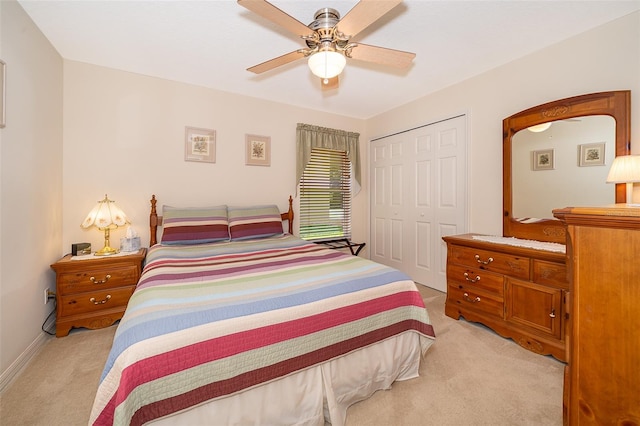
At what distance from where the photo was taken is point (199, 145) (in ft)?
10.1

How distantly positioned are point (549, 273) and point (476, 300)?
2.05 ft

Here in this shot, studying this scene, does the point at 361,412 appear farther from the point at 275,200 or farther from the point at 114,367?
the point at 275,200

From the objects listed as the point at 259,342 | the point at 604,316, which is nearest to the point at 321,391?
the point at 259,342

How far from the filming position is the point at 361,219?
4355 mm

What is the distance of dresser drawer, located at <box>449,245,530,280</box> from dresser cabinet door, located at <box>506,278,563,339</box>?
0.08 m

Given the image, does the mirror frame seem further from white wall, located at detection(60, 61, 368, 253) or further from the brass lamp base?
the brass lamp base

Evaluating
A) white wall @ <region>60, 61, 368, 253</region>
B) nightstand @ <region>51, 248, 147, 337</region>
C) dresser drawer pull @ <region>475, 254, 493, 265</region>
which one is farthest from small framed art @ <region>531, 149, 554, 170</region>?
nightstand @ <region>51, 248, 147, 337</region>

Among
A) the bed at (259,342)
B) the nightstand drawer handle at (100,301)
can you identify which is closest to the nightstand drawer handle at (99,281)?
the nightstand drawer handle at (100,301)

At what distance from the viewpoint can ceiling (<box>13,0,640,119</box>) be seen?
71.9 inches

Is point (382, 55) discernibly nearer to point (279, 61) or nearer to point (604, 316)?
point (279, 61)

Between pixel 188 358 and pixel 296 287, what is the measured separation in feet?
1.94

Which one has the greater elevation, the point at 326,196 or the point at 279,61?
the point at 279,61

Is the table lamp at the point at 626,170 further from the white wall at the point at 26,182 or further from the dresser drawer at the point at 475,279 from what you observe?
the white wall at the point at 26,182

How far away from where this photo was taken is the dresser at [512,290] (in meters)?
1.84
